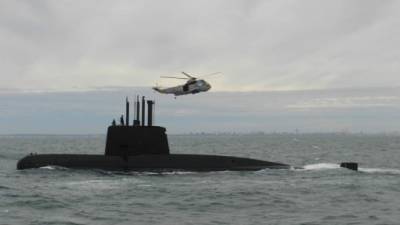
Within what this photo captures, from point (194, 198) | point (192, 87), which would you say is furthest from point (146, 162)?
point (194, 198)

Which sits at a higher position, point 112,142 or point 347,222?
point 112,142

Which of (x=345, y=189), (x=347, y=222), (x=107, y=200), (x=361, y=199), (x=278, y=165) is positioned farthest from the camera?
(x=278, y=165)

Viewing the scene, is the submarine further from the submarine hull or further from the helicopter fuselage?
the helicopter fuselage

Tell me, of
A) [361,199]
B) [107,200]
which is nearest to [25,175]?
[107,200]

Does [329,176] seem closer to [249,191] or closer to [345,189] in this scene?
[345,189]

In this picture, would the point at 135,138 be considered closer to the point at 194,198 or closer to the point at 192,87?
the point at 192,87

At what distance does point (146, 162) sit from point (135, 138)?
5.99ft

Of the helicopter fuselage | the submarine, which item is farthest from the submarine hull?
the helicopter fuselage

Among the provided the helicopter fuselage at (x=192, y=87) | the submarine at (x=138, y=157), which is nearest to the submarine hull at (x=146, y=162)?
the submarine at (x=138, y=157)

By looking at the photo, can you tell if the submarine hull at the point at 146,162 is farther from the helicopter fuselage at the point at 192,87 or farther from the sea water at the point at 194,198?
the helicopter fuselage at the point at 192,87

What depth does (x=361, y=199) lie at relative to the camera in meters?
27.5

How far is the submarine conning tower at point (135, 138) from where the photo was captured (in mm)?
38344

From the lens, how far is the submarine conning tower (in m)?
38.3

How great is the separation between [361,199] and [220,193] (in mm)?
6108
